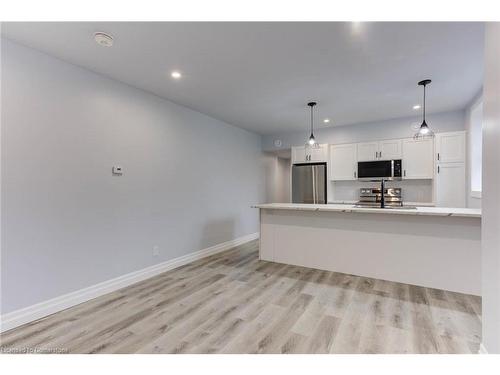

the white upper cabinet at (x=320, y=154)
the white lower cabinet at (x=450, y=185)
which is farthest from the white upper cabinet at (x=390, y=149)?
the white upper cabinet at (x=320, y=154)

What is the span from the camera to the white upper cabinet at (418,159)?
4.30 m

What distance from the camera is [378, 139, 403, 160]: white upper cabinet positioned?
453 cm

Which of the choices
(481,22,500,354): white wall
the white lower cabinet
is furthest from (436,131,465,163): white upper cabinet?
(481,22,500,354): white wall

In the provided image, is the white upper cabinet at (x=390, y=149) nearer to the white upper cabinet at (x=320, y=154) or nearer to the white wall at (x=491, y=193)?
the white upper cabinet at (x=320, y=154)

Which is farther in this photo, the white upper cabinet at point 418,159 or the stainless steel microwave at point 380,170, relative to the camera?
the stainless steel microwave at point 380,170

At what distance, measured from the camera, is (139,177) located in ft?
10.5

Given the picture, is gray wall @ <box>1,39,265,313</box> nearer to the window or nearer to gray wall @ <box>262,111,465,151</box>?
gray wall @ <box>262,111,465,151</box>

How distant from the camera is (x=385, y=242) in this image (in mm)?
3066

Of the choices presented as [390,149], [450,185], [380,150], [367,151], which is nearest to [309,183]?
[367,151]

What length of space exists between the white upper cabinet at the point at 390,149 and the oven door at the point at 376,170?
13cm

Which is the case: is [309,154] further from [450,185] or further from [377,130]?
[450,185]

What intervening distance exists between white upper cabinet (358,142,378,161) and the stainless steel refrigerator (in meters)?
0.77
